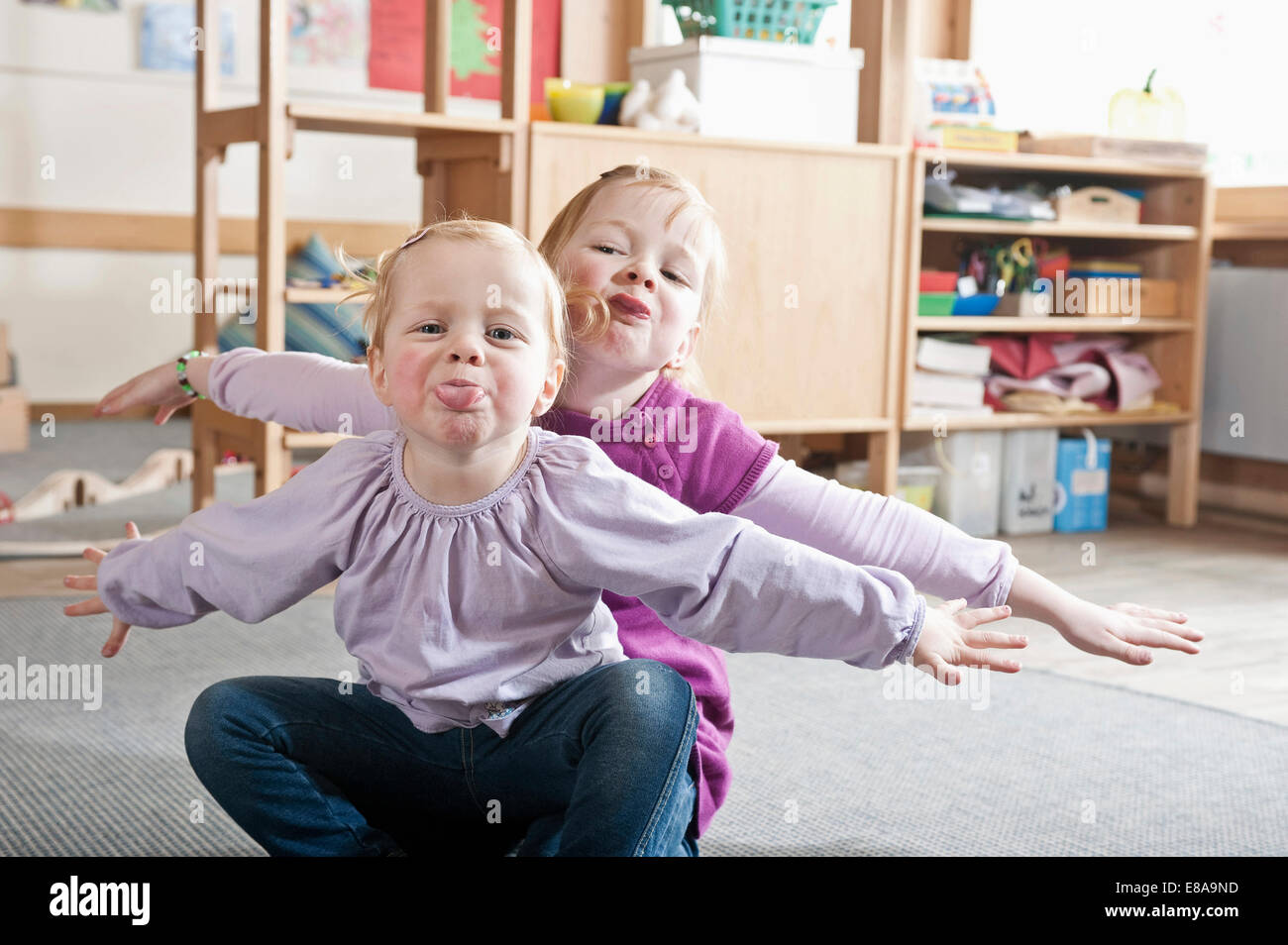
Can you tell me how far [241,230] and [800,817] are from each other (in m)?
3.49

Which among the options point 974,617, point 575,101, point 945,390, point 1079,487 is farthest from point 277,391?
point 1079,487

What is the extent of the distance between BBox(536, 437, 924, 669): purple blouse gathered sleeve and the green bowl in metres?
1.67

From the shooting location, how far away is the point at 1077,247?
3.40m

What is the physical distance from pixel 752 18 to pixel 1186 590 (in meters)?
1.28

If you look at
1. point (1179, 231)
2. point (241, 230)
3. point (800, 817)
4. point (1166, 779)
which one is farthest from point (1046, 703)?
point (241, 230)

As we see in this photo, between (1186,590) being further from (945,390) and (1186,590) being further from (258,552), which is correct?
(258,552)

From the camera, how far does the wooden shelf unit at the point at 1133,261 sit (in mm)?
2869

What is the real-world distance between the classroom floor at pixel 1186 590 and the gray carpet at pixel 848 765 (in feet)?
0.33

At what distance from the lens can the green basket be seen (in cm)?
261

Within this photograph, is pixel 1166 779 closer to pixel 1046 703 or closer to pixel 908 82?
pixel 1046 703

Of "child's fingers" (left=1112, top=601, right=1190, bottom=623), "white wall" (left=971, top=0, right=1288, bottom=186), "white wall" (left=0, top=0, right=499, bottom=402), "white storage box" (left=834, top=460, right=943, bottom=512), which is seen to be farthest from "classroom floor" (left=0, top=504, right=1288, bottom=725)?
"white wall" (left=0, top=0, right=499, bottom=402)

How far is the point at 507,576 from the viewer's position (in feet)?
3.21

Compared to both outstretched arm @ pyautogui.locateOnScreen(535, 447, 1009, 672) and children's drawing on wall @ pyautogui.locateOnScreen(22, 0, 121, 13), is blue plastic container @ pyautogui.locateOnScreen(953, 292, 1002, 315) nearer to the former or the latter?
outstretched arm @ pyautogui.locateOnScreen(535, 447, 1009, 672)

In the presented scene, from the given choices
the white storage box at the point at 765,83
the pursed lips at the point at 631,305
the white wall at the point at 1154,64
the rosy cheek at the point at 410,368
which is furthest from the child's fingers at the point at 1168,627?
the white wall at the point at 1154,64
